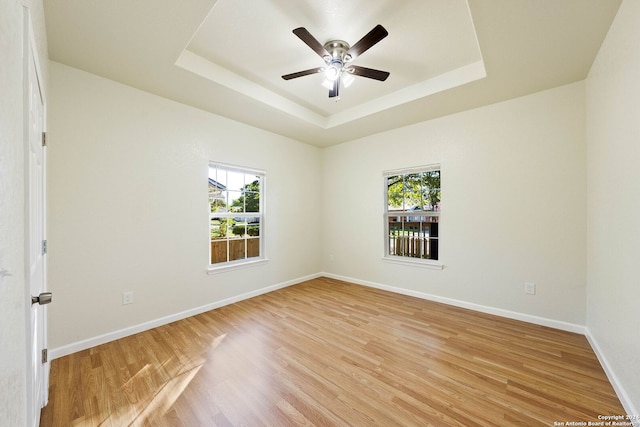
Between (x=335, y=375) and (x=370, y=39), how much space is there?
257cm

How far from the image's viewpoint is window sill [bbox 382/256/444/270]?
3.53 meters

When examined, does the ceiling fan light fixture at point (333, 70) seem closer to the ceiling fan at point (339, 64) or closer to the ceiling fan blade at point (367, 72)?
the ceiling fan at point (339, 64)

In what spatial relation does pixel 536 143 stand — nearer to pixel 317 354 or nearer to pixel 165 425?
pixel 317 354

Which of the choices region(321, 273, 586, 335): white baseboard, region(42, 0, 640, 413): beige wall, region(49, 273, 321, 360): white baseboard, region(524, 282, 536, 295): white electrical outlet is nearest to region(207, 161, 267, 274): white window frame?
region(42, 0, 640, 413): beige wall

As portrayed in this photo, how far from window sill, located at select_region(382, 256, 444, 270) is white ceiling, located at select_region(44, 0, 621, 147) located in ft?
6.70

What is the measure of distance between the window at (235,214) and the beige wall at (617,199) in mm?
3713

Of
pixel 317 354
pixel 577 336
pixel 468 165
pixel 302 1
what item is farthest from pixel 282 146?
pixel 577 336

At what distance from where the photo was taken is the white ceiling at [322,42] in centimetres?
177

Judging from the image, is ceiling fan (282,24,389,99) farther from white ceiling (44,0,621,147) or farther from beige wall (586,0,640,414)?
beige wall (586,0,640,414)

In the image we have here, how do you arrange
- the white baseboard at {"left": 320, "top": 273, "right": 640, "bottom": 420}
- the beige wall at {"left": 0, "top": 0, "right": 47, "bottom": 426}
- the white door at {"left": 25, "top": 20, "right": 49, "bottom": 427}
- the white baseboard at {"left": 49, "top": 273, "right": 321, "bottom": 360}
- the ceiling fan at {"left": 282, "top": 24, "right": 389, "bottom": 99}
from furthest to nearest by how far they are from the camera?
1. the white baseboard at {"left": 49, "top": 273, "right": 321, "bottom": 360}
2. the ceiling fan at {"left": 282, "top": 24, "right": 389, "bottom": 99}
3. the white baseboard at {"left": 320, "top": 273, "right": 640, "bottom": 420}
4. the white door at {"left": 25, "top": 20, "right": 49, "bottom": 427}
5. the beige wall at {"left": 0, "top": 0, "right": 47, "bottom": 426}

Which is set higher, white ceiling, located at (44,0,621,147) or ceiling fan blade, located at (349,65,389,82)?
white ceiling, located at (44,0,621,147)

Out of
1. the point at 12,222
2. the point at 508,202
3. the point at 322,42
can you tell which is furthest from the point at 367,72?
the point at 12,222

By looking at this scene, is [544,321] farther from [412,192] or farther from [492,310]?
[412,192]

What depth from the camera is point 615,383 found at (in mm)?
1781
